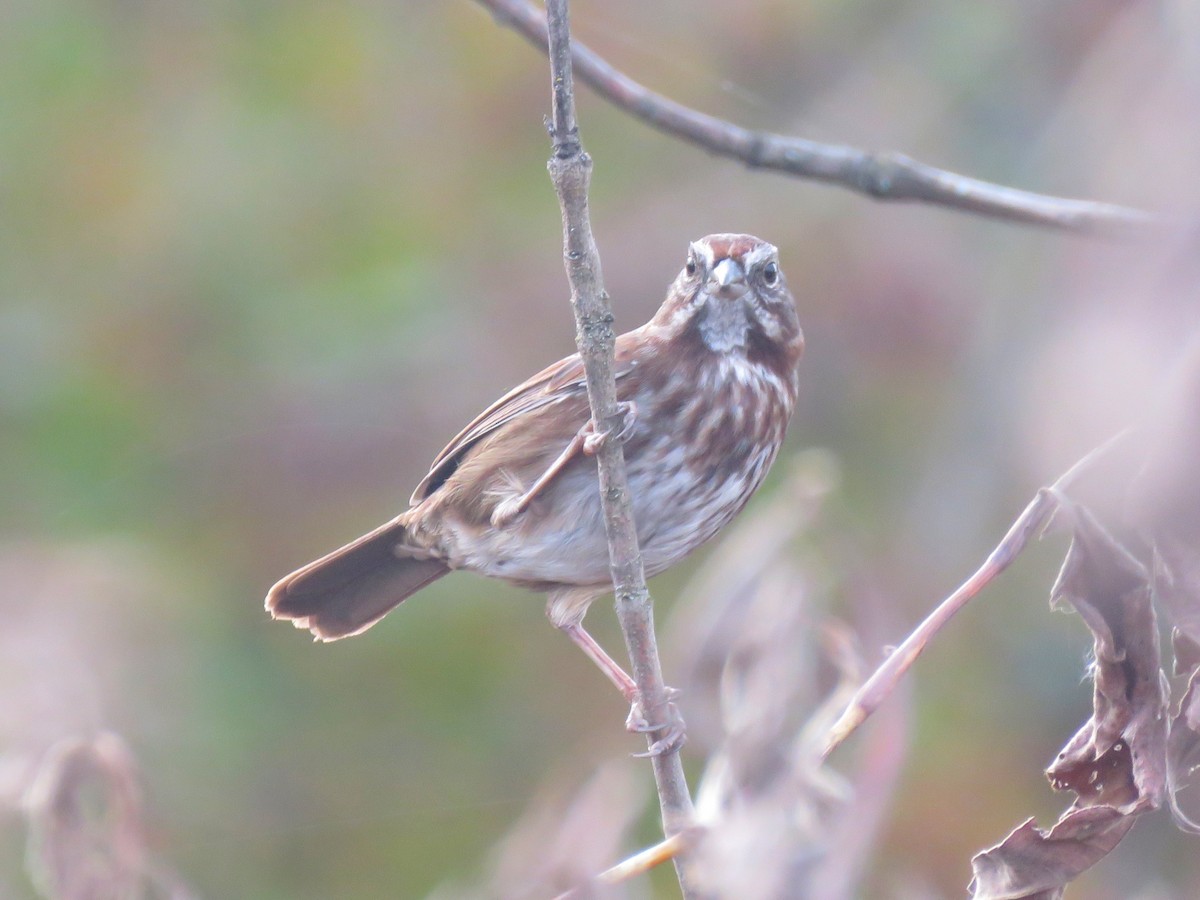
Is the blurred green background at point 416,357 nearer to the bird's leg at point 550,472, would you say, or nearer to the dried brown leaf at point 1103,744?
the bird's leg at point 550,472

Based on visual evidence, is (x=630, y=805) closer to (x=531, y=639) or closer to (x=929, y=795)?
(x=929, y=795)

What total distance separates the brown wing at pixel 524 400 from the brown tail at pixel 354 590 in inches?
9.8

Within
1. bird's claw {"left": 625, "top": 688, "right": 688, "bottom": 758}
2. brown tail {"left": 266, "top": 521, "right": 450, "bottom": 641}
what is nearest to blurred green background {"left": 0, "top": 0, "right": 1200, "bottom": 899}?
brown tail {"left": 266, "top": 521, "right": 450, "bottom": 641}

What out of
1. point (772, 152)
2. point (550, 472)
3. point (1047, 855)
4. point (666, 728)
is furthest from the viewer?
point (550, 472)

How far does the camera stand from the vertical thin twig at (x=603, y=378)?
2264 millimetres

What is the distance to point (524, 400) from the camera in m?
3.96

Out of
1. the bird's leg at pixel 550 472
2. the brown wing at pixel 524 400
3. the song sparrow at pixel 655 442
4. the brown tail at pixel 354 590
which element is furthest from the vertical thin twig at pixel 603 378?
the brown tail at pixel 354 590

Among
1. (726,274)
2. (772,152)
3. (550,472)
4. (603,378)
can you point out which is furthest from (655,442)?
(603,378)

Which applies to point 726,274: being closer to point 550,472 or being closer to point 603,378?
point 550,472

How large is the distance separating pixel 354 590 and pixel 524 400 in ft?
2.72

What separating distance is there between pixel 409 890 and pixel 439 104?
13.5ft

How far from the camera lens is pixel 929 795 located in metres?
5.92

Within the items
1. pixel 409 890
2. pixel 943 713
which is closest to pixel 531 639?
pixel 409 890

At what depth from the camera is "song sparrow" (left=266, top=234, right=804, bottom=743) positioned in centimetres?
367
